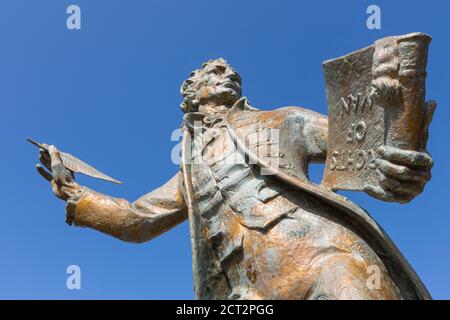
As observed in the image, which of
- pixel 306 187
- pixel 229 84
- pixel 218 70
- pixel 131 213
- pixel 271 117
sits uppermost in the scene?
pixel 218 70

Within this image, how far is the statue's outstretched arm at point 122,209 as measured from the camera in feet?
17.4

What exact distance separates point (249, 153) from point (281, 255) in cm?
86

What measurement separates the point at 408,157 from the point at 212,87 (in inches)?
89.9

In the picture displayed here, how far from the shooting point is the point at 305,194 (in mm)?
4344

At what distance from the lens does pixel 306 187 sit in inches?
168

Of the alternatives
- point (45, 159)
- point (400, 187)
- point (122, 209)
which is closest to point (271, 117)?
point (400, 187)

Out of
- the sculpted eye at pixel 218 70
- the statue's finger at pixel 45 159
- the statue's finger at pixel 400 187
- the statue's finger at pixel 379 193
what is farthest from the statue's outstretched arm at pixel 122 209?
the statue's finger at pixel 400 187

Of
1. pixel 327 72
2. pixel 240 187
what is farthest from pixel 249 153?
pixel 327 72

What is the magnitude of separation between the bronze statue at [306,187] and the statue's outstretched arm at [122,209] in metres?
0.01

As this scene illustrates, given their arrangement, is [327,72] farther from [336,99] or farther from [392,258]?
[392,258]

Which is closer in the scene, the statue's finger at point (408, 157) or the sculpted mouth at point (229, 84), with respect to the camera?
the statue's finger at point (408, 157)

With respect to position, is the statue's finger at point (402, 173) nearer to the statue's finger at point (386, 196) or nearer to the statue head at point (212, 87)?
the statue's finger at point (386, 196)

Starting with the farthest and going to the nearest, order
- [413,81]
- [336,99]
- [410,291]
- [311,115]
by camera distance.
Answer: [311,115], [336,99], [410,291], [413,81]

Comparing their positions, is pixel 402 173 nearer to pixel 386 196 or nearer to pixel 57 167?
pixel 386 196
